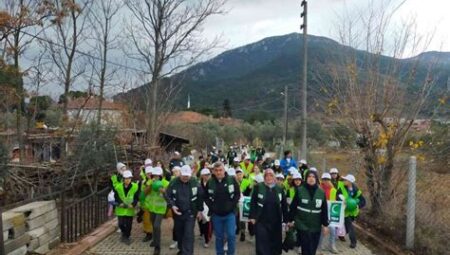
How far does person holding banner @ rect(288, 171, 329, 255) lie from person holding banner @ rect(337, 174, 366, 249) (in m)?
2.11

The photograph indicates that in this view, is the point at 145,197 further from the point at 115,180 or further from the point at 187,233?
the point at 187,233

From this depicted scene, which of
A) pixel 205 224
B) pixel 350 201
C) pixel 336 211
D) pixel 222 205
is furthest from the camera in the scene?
pixel 205 224

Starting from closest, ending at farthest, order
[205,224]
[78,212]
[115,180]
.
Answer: [205,224] → [115,180] → [78,212]

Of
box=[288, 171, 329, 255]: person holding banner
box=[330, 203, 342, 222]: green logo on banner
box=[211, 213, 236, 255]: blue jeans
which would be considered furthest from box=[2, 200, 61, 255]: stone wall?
box=[330, 203, 342, 222]: green logo on banner

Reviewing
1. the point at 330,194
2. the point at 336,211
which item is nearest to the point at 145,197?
the point at 330,194

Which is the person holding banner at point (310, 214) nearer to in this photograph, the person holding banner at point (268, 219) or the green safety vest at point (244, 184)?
the person holding banner at point (268, 219)

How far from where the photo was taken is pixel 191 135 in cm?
5497

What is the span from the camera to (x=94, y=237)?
10281 millimetres

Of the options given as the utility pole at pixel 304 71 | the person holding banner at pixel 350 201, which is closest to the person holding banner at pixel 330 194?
the person holding banner at pixel 350 201

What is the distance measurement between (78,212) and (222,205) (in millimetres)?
4461

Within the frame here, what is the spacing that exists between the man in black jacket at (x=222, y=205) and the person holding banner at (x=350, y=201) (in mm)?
2521

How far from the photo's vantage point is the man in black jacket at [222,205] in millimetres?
8234

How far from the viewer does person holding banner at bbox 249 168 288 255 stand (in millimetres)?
7852

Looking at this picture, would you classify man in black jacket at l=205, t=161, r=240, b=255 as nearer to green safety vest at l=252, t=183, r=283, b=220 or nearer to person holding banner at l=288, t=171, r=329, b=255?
green safety vest at l=252, t=183, r=283, b=220
